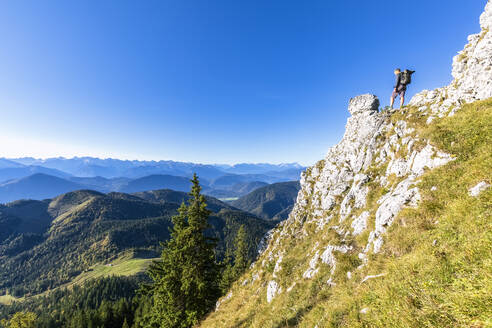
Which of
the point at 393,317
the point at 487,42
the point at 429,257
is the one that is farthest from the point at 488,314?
the point at 487,42

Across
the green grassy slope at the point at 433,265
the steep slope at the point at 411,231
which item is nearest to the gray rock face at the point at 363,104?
the steep slope at the point at 411,231

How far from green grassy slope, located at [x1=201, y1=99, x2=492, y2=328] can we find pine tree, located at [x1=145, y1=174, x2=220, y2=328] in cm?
650

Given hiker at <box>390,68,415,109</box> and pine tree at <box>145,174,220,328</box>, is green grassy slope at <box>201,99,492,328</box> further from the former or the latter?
hiker at <box>390,68,415,109</box>

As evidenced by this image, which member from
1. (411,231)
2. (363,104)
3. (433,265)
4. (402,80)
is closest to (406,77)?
(402,80)

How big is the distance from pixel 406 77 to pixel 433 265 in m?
21.2

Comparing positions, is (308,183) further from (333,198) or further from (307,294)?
(307,294)

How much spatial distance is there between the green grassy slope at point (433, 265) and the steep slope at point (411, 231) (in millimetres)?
31

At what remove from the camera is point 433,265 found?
5.31m

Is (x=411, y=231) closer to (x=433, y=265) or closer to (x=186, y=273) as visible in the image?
(x=433, y=265)

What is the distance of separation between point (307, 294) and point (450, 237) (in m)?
7.76

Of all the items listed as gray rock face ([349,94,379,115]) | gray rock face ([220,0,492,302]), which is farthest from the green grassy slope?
gray rock face ([349,94,379,115])

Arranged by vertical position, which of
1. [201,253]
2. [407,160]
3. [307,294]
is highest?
[407,160]

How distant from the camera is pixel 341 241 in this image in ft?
44.6

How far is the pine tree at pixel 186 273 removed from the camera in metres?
18.8
